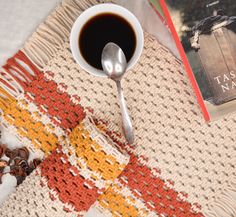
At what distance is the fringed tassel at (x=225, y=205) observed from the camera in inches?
27.8

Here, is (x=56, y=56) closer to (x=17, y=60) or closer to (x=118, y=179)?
(x=17, y=60)

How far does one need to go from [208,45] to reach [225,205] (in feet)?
0.88

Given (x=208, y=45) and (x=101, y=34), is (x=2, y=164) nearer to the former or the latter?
(x=101, y=34)

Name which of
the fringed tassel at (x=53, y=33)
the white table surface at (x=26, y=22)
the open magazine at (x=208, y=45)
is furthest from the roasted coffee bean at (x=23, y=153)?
the open magazine at (x=208, y=45)

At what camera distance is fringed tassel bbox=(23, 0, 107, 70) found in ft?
2.32

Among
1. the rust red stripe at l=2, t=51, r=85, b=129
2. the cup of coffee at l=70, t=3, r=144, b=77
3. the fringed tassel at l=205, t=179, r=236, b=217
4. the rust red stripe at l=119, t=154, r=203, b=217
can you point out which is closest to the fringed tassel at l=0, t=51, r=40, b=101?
the rust red stripe at l=2, t=51, r=85, b=129

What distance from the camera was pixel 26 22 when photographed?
2.34ft

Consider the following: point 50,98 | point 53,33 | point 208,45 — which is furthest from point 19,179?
point 208,45

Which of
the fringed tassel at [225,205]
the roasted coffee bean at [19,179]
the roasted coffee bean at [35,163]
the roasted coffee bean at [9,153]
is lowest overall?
the roasted coffee bean at [19,179]

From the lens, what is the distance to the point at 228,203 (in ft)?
2.32

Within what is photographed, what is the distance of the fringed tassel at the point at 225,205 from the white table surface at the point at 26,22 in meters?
0.19

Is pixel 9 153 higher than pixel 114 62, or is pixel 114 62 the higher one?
pixel 114 62

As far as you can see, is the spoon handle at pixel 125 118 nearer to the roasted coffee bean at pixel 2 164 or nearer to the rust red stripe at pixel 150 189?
the rust red stripe at pixel 150 189

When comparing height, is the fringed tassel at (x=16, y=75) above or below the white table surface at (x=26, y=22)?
below
